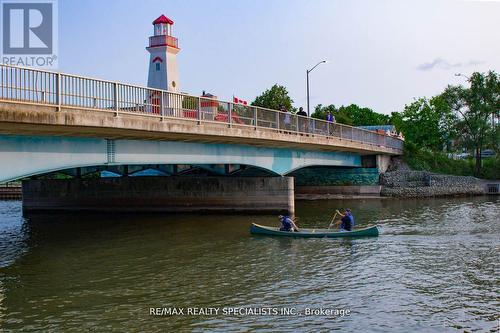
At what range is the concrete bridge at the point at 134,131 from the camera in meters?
16.8

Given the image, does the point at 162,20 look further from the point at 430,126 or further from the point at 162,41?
the point at 430,126

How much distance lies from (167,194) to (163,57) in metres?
19.4

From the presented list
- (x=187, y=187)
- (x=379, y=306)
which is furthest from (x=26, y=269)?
(x=187, y=187)

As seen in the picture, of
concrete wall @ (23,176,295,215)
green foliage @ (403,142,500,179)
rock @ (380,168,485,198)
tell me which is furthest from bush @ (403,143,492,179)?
concrete wall @ (23,176,295,215)

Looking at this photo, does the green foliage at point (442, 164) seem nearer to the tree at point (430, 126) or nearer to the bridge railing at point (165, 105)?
the tree at point (430, 126)

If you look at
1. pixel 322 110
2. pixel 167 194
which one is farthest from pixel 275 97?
pixel 167 194

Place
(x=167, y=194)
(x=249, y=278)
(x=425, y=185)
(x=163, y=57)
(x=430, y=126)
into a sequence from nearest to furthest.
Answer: (x=249, y=278)
(x=167, y=194)
(x=425, y=185)
(x=163, y=57)
(x=430, y=126)

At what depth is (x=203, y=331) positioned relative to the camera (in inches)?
471

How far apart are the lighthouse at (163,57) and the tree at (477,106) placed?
1114 inches

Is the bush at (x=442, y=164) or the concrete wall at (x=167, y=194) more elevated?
the bush at (x=442, y=164)

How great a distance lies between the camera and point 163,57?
5109cm

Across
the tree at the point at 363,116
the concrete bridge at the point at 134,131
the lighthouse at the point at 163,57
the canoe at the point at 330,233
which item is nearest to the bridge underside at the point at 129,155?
the concrete bridge at the point at 134,131

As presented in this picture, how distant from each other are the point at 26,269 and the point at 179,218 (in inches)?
570

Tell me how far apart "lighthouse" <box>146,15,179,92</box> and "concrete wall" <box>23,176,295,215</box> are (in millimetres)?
15024
